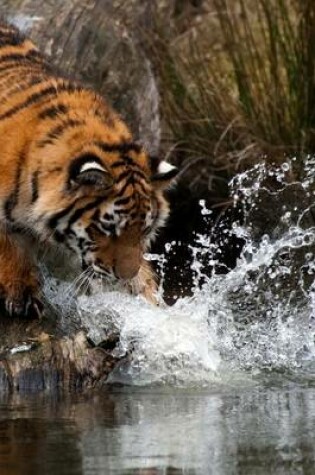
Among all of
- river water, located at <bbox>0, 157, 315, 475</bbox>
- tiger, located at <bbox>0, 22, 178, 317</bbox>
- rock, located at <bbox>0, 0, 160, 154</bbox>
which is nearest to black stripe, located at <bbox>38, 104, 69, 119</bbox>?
tiger, located at <bbox>0, 22, 178, 317</bbox>

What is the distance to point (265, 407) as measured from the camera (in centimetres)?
643

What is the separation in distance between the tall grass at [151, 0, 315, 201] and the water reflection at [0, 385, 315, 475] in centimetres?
366

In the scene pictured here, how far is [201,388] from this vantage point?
6949 mm

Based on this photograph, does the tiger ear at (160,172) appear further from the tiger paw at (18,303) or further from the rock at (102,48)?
the rock at (102,48)

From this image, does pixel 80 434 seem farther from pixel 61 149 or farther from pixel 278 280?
pixel 278 280

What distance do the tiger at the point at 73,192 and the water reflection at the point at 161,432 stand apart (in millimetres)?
868

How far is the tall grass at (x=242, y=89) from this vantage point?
1017 centimetres

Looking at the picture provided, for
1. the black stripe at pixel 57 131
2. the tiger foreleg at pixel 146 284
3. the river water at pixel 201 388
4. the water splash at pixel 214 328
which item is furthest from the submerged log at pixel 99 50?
the black stripe at pixel 57 131

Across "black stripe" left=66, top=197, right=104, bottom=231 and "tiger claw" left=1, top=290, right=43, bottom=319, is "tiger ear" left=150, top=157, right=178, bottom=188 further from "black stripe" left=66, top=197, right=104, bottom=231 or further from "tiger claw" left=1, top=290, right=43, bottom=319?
"tiger claw" left=1, top=290, right=43, bottom=319

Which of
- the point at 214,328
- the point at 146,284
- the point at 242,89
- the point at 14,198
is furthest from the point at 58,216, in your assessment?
the point at 242,89

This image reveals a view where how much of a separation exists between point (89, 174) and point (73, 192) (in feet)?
0.61

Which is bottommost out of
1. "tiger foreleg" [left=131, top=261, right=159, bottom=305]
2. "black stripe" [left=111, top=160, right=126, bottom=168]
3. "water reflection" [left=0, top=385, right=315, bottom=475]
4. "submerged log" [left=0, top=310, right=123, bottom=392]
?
"water reflection" [left=0, top=385, right=315, bottom=475]

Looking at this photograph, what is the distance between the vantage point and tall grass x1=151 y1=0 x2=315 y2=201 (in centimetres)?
1017

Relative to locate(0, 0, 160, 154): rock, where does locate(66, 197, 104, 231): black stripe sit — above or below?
below
